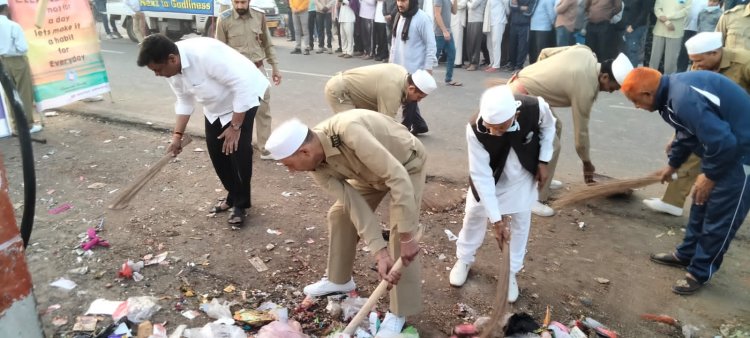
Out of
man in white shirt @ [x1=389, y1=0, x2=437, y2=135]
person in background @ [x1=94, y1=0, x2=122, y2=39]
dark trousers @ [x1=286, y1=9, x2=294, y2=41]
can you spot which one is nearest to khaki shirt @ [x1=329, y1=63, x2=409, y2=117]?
man in white shirt @ [x1=389, y1=0, x2=437, y2=135]

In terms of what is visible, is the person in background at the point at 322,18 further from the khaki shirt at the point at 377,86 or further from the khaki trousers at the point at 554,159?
the khaki trousers at the point at 554,159

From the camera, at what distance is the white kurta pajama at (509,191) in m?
3.11

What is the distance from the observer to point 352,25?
38.8ft

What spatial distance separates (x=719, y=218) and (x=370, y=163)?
2336mm

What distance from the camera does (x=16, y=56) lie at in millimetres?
6117

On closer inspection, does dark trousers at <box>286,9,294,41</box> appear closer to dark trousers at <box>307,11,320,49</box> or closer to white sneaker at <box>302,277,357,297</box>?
dark trousers at <box>307,11,320,49</box>

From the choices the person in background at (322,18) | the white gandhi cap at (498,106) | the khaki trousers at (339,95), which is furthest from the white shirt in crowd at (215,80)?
the person in background at (322,18)

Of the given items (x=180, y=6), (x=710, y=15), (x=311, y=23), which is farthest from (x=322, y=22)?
(x=710, y=15)

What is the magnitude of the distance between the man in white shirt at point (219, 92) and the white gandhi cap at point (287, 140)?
152 centimetres

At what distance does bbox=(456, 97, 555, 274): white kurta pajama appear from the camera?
3.11 meters

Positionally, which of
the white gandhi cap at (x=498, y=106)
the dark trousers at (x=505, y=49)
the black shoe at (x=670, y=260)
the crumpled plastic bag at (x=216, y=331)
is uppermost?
the white gandhi cap at (x=498, y=106)

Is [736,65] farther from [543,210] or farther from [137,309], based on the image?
[137,309]

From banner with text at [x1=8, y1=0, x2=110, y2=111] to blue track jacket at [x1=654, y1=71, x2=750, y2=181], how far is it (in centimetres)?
665

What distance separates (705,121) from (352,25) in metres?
9.56
